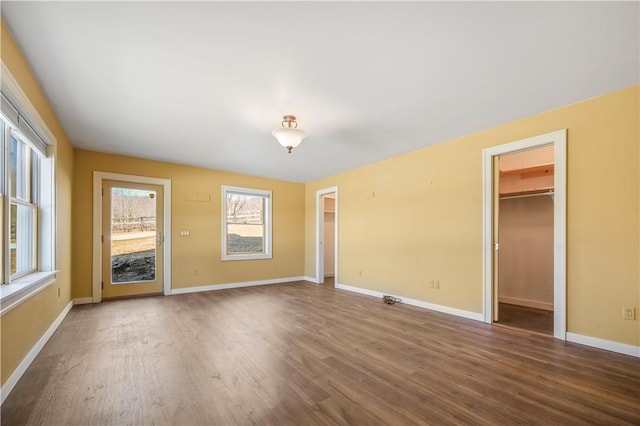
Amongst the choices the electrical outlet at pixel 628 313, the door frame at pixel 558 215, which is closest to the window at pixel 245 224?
the door frame at pixel 558 215

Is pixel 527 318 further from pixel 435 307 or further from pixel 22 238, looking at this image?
pixel 22 238

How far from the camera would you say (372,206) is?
204 inches

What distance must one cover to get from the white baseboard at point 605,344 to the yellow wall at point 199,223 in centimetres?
515

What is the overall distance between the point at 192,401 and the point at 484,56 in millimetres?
3238

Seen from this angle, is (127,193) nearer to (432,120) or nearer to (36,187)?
(36,187)

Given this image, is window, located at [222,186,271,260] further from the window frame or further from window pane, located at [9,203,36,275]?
window pane, located at [9,203,36,275]

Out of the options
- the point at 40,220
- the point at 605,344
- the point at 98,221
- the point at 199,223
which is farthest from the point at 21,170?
the point at 605,344

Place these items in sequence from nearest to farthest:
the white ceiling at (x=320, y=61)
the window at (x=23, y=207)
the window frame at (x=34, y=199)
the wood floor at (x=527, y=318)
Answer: the white ceiling at (x=320, y=61) < the window at (x=23, y=207) < the window frame at (x=34, y=199) < the wood floor at (x=527, y=318)

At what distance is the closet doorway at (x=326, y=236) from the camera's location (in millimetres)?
6449

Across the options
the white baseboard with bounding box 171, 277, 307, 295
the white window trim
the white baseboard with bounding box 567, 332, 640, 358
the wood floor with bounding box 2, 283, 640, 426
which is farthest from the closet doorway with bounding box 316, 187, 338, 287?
the white window trim

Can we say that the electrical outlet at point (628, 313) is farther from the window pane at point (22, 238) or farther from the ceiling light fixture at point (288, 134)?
the window pane at point (22, 238)

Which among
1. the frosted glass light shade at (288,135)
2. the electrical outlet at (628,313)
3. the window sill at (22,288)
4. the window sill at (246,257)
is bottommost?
the window sill at (246,257)

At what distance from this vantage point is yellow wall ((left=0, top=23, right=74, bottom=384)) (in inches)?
75.7

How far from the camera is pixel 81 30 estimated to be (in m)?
1.83
